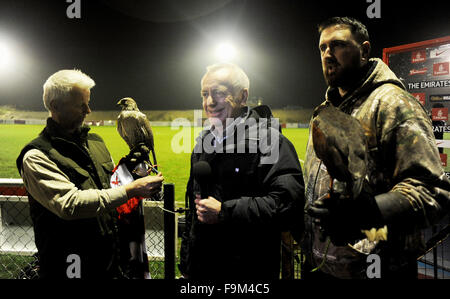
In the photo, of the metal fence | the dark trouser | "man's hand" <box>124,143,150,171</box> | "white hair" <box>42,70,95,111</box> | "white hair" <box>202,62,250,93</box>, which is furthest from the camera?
the metal fence

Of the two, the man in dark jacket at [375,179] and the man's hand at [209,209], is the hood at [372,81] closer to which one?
the man in dark jacket at [375,179]

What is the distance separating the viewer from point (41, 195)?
173cm

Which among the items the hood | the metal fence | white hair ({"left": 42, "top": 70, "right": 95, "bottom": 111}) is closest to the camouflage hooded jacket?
the hood

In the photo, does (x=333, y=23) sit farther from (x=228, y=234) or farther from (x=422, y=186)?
(x=228, y=234)

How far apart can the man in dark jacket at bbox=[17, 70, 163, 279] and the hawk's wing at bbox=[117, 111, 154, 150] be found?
59cm

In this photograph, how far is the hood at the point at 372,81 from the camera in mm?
1347

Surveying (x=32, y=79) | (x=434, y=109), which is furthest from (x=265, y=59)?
(x=434, y=109)

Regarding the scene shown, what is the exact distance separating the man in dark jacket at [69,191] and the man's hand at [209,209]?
512mm

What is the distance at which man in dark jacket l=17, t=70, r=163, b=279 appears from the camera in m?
1.73

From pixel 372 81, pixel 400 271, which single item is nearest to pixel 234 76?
pixel 372 81

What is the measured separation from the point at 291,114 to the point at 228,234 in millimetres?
44057

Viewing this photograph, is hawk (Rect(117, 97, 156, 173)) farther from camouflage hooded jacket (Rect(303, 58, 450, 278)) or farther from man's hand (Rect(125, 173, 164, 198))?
camouflage hooded jacket (Rect(303, 58, 450, 278))

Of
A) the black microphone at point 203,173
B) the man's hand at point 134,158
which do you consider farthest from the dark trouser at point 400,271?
the man's hand at point 134,158

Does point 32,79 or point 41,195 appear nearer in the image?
point 41,195
